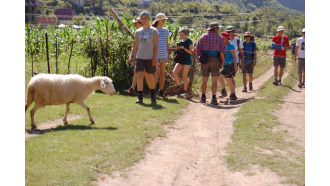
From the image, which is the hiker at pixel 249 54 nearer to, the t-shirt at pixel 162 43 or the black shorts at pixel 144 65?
the t-shirt at pixel 162 43

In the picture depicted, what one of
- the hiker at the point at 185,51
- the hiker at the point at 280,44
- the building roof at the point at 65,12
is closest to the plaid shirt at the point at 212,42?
the hiker at the point at 185,51

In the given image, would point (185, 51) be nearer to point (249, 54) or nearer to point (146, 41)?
point (146, 41)

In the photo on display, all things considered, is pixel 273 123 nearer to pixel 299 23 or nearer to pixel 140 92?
pixel 140 92

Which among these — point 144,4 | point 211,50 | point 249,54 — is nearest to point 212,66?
point 211,50

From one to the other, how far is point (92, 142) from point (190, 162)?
1.79m

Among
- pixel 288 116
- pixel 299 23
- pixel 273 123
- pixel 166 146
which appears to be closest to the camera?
pixel 166 146

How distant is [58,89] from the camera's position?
8.19 meters

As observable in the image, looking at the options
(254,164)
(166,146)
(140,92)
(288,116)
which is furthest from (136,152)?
(288,116)

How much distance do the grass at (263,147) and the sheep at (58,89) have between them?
3.25 m

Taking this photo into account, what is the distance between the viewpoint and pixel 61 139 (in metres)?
7.16

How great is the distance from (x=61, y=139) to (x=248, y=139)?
3777 mm

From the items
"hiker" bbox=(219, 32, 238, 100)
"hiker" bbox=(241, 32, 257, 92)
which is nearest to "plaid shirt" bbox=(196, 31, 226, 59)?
"hiker" bbox=(219, 32, 238, 100)

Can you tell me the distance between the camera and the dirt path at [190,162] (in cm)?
615

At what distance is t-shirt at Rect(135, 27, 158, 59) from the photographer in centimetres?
1021
